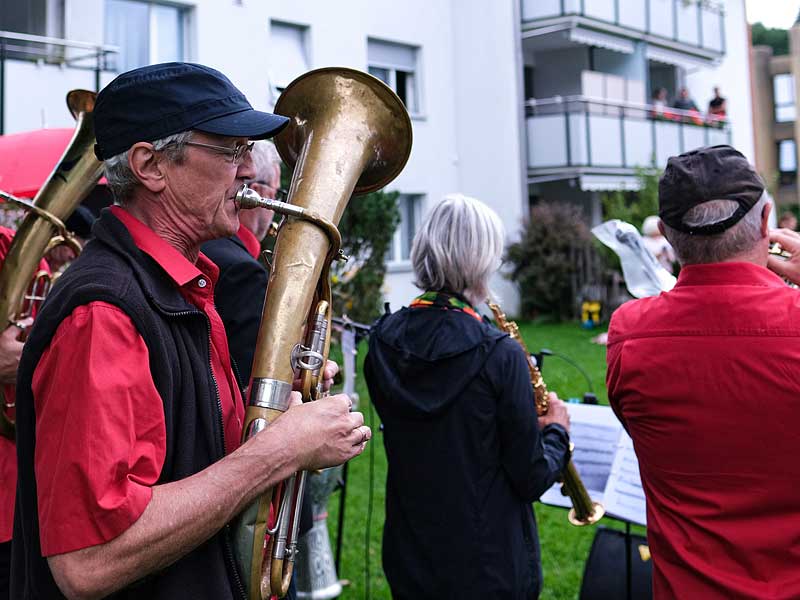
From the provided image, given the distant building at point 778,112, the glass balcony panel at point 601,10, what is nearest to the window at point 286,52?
the glass balcony panel at point 601,10

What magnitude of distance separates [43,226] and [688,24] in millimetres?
22082

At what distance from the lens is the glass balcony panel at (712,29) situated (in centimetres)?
2250

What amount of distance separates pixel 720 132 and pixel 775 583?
72.0 ft

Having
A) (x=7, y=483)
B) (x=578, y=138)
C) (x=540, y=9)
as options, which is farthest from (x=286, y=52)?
(x=7, y=483)

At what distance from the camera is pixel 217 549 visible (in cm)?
159

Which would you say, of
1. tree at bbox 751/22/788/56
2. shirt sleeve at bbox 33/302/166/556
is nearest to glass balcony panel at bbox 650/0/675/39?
shirt sleeve at bbox 33/302/166/556

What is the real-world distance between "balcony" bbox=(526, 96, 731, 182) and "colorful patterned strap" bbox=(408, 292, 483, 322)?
16.2 m

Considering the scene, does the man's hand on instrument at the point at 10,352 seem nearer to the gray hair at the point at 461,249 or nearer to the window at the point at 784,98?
the gray hair at the point at 461,249

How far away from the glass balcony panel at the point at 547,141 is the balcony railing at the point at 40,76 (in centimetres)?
1061

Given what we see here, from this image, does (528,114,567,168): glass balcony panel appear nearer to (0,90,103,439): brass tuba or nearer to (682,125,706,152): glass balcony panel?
(682,125,706,152): glass balcony panel

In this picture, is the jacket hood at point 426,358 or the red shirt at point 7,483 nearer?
the red shirt at point 7,483

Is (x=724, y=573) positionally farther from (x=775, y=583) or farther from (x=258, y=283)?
(x=258, y=283)

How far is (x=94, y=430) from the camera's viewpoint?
4.52 feet

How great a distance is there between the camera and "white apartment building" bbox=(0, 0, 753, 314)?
11.0 meters
